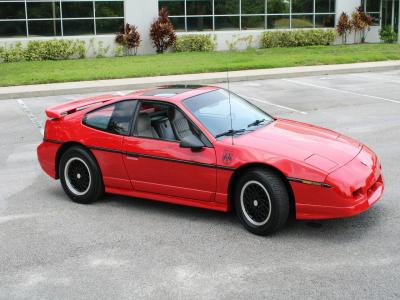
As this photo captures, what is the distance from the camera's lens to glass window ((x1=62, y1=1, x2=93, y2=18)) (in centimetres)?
2766

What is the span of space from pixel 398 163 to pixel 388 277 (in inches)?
157

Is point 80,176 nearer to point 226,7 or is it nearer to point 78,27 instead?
point 78,27

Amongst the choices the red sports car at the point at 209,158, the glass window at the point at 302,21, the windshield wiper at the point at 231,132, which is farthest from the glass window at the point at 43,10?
the windshield wiper at the point at 231,132

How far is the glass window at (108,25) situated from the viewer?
1118 inches

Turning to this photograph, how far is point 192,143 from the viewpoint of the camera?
21.8ft

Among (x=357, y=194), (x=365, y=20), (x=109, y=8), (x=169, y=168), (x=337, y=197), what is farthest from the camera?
(x=365, y=20)

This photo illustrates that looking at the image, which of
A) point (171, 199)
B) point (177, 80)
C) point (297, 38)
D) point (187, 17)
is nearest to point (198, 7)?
point (187, 17)

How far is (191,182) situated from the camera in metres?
6.77

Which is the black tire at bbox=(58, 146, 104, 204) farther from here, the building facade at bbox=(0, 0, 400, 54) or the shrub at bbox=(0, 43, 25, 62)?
the building facade at bbox=(0, 0, 400, 54)

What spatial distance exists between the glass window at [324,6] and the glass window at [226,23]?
4373 millimetres

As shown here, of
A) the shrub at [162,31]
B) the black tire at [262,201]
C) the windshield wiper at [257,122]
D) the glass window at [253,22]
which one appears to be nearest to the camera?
the black tire at [262,201]

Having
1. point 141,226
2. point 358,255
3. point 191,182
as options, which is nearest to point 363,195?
point 358,255

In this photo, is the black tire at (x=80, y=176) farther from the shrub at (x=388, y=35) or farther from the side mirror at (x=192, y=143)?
the shrub at (x=388, y=35)

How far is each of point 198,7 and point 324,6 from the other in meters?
6.74
